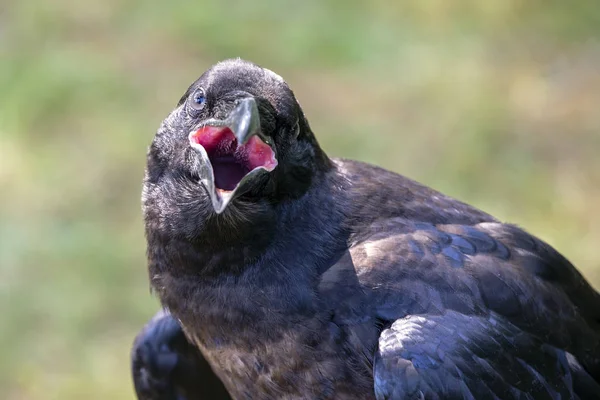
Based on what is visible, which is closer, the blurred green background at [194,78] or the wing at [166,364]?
the wing at [166,364]

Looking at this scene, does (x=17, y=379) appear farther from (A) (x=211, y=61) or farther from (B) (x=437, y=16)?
(B) (x=437, y=16)

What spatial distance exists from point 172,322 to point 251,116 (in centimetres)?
120

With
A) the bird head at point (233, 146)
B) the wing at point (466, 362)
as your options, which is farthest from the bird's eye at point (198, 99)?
the wing at point (466, 362)

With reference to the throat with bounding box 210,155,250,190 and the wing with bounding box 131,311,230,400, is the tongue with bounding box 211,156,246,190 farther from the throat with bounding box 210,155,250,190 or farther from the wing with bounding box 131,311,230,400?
the wing with bounding box 131,311,230,400

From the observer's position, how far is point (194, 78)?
277 inches

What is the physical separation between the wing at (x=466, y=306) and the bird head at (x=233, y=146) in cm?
31

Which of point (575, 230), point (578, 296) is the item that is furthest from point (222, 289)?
point (575, 230)

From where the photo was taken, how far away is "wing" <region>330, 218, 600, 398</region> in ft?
7.89

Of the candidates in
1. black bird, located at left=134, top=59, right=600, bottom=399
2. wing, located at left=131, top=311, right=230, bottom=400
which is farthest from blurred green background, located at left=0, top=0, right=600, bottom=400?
black bird, located at left=134, top=59, right=600, bottom=399

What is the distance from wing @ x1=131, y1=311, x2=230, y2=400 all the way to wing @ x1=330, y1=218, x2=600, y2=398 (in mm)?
945

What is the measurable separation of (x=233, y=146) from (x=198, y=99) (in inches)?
6.9

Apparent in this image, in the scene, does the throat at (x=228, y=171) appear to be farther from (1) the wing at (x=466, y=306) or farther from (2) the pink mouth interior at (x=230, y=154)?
(1) the wing at (x=466, y=306)

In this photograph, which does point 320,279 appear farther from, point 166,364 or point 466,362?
point 166,364

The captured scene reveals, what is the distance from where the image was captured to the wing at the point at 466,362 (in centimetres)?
235
